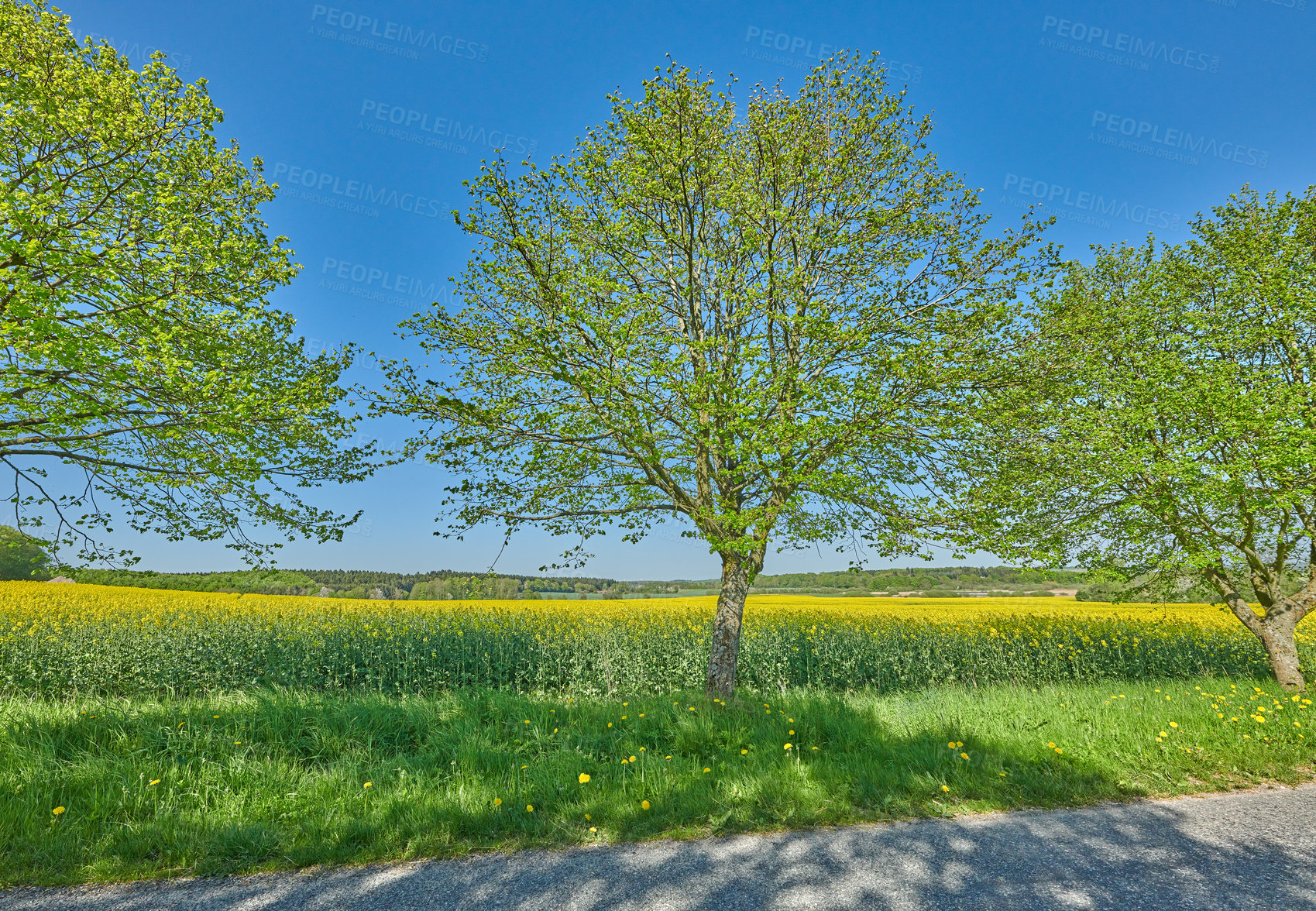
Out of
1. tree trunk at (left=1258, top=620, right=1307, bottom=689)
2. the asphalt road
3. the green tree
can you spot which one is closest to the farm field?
the asphalt road

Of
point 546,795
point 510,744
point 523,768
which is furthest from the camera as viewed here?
point 510,744

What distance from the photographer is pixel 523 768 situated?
4969 millimetres

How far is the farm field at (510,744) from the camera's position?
4.03 metres

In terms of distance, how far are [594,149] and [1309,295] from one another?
12.5 m

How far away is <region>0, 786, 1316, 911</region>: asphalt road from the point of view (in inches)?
127

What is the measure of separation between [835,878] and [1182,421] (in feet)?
35.8

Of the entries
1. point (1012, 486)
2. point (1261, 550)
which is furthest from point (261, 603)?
point (1261, 550)

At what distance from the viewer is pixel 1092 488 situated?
982cm

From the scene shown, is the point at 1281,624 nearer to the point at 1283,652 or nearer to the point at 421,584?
the point at 1283,652

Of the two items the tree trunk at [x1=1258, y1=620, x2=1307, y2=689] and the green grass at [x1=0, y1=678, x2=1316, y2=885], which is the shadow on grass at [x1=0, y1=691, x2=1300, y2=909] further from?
the tree trunk at [x1=1258, y1=620, x2=1307, y2=689]

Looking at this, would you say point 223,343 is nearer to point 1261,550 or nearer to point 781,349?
point 781,349

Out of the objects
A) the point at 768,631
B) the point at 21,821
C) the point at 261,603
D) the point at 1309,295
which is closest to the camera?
the point at 21,821

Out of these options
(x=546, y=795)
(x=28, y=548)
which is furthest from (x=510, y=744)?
(x=28, y=548)

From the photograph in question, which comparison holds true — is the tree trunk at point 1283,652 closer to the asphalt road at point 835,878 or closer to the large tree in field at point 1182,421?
the large tree in field at point 1182,421
